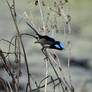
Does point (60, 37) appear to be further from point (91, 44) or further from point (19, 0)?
point (19, 0)

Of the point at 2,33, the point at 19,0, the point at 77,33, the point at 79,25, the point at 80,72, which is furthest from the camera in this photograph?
the point at 19,0

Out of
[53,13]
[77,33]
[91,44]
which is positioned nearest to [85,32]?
[77,33]

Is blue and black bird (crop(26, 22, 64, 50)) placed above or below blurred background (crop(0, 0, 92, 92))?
above

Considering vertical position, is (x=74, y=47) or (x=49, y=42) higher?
(x=49, y=42)

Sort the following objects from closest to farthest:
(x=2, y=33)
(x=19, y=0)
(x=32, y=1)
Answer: (x=32, y=1) → (x=2, y=33) → (x=19, y=0)

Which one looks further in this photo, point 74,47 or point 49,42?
point 74,47

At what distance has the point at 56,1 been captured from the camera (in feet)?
5.28

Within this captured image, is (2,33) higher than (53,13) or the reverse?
the reverse

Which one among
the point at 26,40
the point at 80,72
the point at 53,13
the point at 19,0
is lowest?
the point at 80,72

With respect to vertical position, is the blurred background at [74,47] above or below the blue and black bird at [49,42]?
below

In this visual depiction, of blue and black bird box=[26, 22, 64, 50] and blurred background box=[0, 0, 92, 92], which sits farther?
blurred background box=[0, 0, 92, 92]

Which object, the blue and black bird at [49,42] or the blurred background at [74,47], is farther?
the blurred background at [74,47]

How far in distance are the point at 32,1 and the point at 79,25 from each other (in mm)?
4230

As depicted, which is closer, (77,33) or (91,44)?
(91,44)
